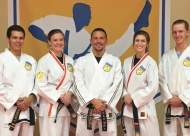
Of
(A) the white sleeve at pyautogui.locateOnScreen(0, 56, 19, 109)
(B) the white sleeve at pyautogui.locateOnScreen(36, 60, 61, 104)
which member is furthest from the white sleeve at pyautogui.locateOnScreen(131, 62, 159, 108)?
(A) the white sleeve at pyautogui.locateOnScreen(0, 56, 19, 109)

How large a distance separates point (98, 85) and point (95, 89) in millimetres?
59

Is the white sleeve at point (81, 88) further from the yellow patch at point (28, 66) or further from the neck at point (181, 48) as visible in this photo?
the neck at point (181, 48)

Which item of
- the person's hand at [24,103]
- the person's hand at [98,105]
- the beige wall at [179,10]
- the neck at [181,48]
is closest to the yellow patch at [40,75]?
the person's hand at [24,103]

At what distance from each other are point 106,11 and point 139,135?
184 cm

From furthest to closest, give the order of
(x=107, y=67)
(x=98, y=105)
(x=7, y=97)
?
1. (x=107, y=67)
2. (x=98, y=105)
3. (x=7, y=97)

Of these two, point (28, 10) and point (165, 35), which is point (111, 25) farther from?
point (28, 10)

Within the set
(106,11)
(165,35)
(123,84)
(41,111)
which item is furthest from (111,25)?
(41,111)

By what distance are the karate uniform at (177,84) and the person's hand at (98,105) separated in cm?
73

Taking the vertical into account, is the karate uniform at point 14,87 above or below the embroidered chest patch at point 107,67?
below

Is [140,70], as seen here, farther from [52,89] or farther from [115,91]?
[52,89]

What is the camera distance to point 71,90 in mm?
3887

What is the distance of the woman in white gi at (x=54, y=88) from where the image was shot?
373 cm

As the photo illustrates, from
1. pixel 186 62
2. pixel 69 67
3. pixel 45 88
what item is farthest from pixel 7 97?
pixel 186 62

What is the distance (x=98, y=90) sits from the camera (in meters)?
3.74
